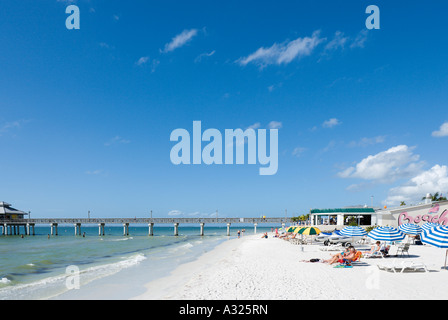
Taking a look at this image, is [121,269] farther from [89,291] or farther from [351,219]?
[351,219]

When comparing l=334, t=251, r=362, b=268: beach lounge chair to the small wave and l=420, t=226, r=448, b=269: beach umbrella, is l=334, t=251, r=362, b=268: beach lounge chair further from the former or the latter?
Result: the small wave

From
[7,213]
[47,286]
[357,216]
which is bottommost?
[7,213]

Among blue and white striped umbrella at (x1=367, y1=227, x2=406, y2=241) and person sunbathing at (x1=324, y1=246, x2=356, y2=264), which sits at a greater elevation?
blue and white striped umbrella at (x1=367, y1=227, x2=406, y2=241)

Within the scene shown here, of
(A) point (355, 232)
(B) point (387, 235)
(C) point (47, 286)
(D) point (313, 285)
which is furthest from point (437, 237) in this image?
(C) point (47, 286)

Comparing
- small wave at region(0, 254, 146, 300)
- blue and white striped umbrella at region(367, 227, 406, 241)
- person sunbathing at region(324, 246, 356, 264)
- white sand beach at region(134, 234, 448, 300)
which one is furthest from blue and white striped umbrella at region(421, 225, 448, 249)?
small wave at region(0, 254, 146, 300)

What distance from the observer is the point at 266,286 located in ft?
36.4

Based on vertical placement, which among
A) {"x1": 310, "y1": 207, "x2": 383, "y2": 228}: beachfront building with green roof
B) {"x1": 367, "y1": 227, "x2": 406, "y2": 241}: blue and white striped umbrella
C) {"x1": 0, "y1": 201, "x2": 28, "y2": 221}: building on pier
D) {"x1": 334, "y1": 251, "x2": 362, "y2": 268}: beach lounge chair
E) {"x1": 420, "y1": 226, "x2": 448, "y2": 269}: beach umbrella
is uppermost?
{"x1": 420, "y1": 226, "x2": 448, "y2": 269}: beach umbrella

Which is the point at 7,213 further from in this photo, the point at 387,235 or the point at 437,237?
the point at 437,237

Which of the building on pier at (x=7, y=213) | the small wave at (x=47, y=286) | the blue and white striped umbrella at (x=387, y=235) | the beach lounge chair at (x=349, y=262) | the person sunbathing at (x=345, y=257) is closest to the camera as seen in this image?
the small wave at (x=47, y=286)

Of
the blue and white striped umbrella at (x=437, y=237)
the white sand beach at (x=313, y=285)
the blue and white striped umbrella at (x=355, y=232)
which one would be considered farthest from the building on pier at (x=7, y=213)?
the blue and white striped umbrella at (x=437, y=237)

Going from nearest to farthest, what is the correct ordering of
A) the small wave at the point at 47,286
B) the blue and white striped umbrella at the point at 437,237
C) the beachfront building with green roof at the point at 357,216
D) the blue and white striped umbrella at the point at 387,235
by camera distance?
the blue and white striped umbrella at the point at 437,237, the small wave at the point at 47,286, the blue and white striped umbrella at the point at 387,235, the beachfront building with green roof at the point at 357,216

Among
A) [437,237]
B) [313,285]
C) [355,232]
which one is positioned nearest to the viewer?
[313,285]

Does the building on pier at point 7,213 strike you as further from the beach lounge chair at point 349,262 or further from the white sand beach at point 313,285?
the beach lounge chair at point 349,262
